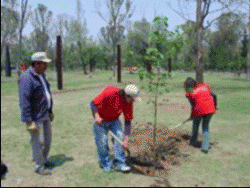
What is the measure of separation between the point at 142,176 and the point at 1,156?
9.20ft

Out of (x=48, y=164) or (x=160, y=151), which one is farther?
(x=160, y=151)

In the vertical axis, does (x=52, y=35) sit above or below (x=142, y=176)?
above

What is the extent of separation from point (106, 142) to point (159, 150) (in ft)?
5.02

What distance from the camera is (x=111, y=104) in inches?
156

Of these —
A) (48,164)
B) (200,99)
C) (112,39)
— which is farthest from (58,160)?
(112,39)

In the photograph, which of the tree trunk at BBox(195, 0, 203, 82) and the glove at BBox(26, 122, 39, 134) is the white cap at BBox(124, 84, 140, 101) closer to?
the glove at BBox(26, 122, 39, 134)

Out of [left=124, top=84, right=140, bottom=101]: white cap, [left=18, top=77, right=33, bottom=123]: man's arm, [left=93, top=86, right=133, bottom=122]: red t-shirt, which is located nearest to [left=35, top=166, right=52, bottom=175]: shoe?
Answer: [left=18, top=77, right=33, bottom=123]: man's arm

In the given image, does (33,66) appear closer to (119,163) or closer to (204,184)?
(119,163)

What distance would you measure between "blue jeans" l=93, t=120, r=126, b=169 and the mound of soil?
16.0 inches

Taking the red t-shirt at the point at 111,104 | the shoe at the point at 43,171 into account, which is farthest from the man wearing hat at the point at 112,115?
the shoe at the point at 43,171

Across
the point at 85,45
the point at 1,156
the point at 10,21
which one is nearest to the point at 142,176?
the point at 1,156

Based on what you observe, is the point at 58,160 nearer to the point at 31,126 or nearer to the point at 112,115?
the point at 31,126

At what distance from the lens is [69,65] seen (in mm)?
44750

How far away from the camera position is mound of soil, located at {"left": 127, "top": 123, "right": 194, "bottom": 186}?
14.2 ft
